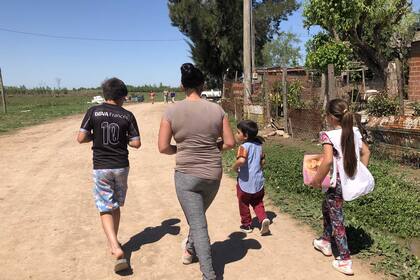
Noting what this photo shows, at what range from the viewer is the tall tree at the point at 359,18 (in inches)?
547

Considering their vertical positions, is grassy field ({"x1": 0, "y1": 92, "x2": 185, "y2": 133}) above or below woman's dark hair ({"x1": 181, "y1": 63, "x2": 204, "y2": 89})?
below

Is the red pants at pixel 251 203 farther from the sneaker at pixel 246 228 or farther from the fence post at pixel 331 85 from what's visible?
the fence post at pixel 331 85

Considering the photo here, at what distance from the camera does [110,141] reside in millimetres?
4301

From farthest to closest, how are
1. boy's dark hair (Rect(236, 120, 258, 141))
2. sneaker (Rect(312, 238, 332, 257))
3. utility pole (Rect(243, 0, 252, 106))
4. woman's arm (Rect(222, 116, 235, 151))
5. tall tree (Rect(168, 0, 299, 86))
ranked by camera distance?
tall tree (Rect(168, 0, 299, 86)) → utility pole (Rect(243, 0, 252, 106)) → boy's dark hair (Rect(236, 120, 258, 141)) → sneaker (Rect(312, 238, 332, 257)) → woman's arm (Rect(222, 116, 235, 151))

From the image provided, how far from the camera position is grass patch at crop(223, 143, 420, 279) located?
4355mm

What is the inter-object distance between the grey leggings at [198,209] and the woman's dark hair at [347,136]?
3.87 ft

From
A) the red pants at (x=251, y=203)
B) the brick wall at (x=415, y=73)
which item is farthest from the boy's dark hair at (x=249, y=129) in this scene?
the brick wall at (x=415, y=73)

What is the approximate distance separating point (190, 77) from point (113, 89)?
3.17 feet

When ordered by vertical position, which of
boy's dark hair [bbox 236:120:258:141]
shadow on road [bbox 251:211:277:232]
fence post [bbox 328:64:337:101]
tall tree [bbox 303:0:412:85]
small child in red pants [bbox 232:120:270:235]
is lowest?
shadow on road [bbox 251:211:277:232]

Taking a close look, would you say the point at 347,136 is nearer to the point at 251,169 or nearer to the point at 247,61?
the point at 251,169

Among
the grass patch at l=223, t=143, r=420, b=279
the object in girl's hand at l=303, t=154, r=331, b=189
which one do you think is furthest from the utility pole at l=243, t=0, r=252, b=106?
the object in girl's hand at l=303, t=154, r=331, b=189

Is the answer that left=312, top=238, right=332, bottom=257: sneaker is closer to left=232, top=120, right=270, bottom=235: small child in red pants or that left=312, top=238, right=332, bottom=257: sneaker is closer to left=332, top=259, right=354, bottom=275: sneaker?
left=332, top=259, right=354, bottom=275: sneaker

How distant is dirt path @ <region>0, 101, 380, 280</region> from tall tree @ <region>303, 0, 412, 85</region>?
8.43 metres

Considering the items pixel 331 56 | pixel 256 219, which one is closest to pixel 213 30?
pixel 331 56
